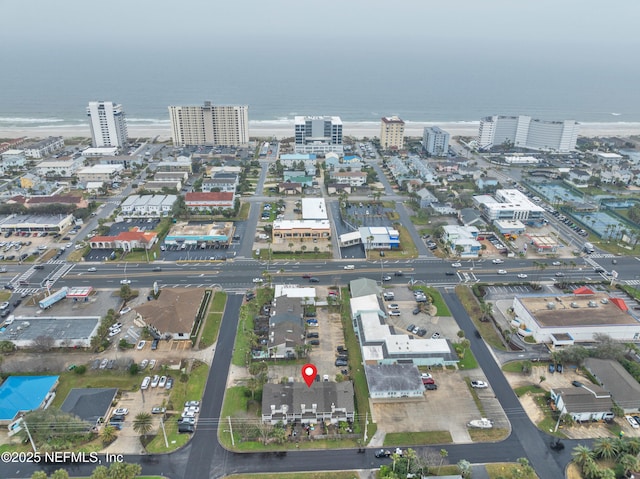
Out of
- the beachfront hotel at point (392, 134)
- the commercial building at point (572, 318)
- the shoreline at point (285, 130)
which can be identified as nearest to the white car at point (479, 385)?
the commercial building at point (572, 318)

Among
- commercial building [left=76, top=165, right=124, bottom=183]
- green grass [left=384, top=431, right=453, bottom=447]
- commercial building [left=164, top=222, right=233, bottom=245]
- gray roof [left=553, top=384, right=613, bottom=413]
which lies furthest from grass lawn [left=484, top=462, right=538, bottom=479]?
commercial building [left=76, top=165, right=124, bottom=183]

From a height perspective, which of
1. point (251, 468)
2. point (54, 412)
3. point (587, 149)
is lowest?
point (251, 468)

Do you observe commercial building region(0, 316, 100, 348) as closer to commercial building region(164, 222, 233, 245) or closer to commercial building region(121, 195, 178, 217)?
commercial building region(164, 222, 233, 245)

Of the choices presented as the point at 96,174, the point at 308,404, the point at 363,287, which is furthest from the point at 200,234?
the point at 96,174

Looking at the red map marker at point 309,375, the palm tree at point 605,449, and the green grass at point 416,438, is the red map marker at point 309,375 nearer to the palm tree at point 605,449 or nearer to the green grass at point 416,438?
the green grass at point 416,438

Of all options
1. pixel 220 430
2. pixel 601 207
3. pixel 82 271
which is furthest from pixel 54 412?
pixel 601 207

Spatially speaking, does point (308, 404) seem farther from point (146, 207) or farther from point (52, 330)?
point (146, 207)

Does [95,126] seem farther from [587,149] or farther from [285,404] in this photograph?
[587,149]
